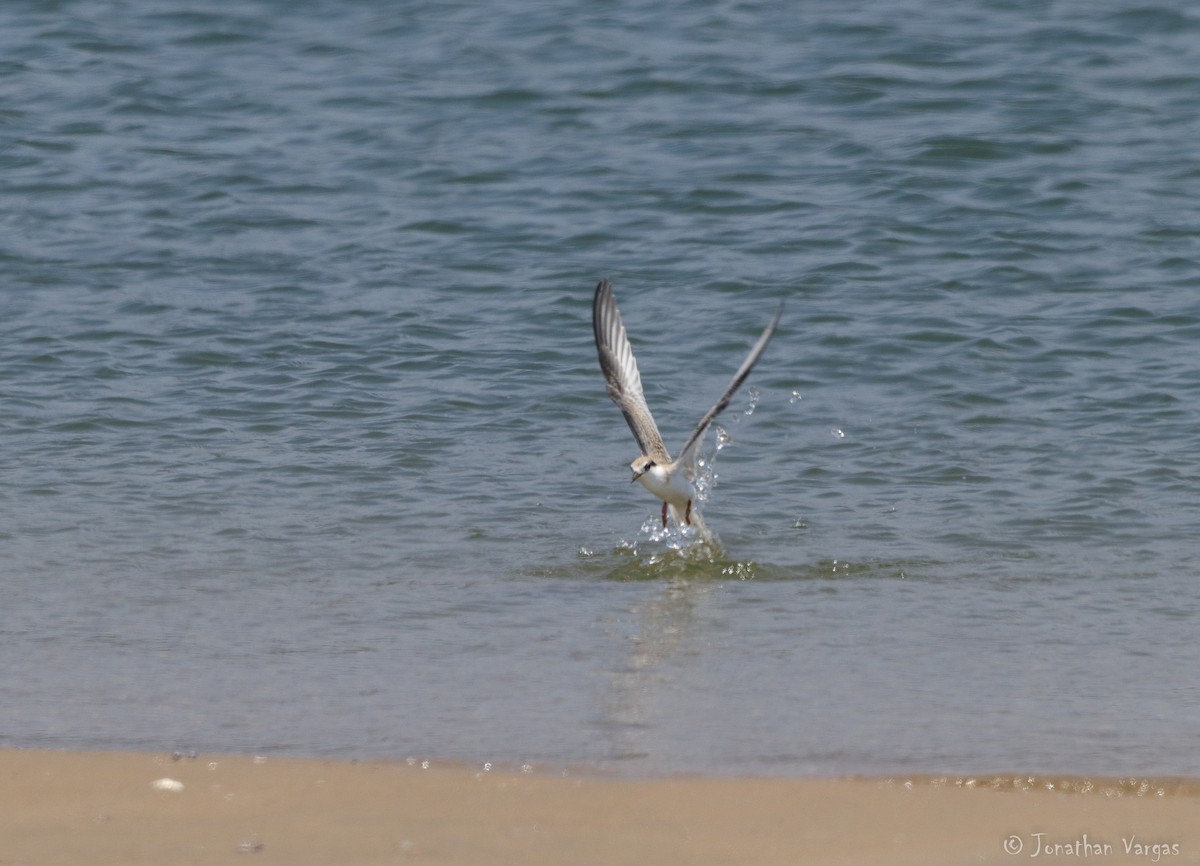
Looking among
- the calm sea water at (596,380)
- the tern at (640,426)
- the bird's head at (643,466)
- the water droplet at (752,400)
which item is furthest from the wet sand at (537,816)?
the water droplet at (752,400)

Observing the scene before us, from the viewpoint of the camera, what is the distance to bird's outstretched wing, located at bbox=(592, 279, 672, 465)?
8.70 metres

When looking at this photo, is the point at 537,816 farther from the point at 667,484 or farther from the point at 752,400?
the point at 752,400

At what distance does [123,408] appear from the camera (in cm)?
1068

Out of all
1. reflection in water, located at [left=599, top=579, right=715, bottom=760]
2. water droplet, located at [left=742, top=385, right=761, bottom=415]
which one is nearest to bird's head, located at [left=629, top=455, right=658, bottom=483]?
reflection in water, located at [left=599, top=579, right=715, bottom=760]

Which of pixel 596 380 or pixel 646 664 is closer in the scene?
pixel 646 664

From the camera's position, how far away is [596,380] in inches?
438

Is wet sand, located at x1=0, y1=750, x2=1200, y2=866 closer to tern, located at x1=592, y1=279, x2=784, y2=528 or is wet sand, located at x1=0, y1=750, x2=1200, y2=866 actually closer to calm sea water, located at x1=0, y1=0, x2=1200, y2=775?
calm sea water, located at x1=0, y1=0, x2=1200, y2=775

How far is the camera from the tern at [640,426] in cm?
844

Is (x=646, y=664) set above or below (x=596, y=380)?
above

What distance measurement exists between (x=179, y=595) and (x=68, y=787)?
2394mm

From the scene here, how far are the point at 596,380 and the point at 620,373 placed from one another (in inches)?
82.9

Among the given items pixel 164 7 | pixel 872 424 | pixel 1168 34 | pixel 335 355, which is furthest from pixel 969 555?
pixel 164 7

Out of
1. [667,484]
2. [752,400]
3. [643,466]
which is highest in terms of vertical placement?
[643,466]

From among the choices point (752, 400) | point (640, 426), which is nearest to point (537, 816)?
point (640, 426)
